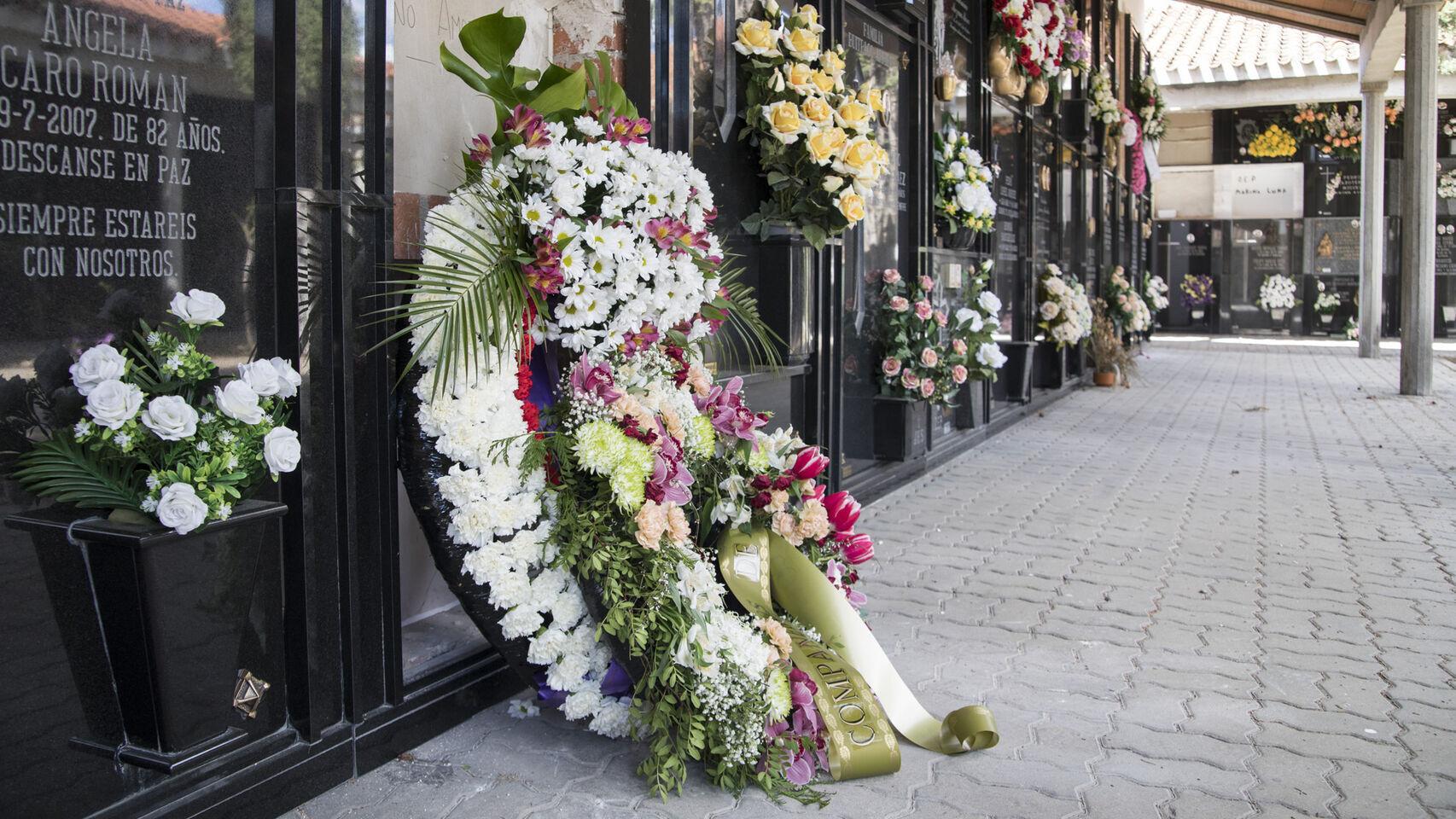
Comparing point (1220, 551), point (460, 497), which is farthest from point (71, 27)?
point (1220, 551)

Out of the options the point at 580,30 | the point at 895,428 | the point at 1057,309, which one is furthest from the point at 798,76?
the point at 1057,309

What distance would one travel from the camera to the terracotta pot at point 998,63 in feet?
25.6

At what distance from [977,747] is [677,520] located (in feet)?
2.81

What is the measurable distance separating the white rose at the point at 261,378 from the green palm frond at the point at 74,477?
243 millimetres

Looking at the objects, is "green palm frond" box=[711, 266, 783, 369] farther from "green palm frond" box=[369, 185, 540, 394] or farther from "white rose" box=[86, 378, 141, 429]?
"white rose" box=[86, 378, 141, 429]

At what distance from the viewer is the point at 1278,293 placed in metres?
20.5

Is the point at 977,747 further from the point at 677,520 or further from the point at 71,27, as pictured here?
the point at 71,27

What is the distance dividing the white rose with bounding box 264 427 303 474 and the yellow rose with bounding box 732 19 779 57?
2.63 meters

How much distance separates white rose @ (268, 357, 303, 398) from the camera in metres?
2.18

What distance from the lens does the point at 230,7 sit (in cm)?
227

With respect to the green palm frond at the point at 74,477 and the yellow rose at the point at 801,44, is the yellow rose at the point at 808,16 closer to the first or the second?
the yellow rose at the point at 801,44

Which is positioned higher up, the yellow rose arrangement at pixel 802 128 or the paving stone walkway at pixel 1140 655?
the yellow rose arrangement at pixel 802 128

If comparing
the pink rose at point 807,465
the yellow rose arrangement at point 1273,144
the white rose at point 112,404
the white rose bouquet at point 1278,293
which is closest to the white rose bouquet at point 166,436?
the white rose at point 112,404

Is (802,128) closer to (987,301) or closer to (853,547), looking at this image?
(853,547)
